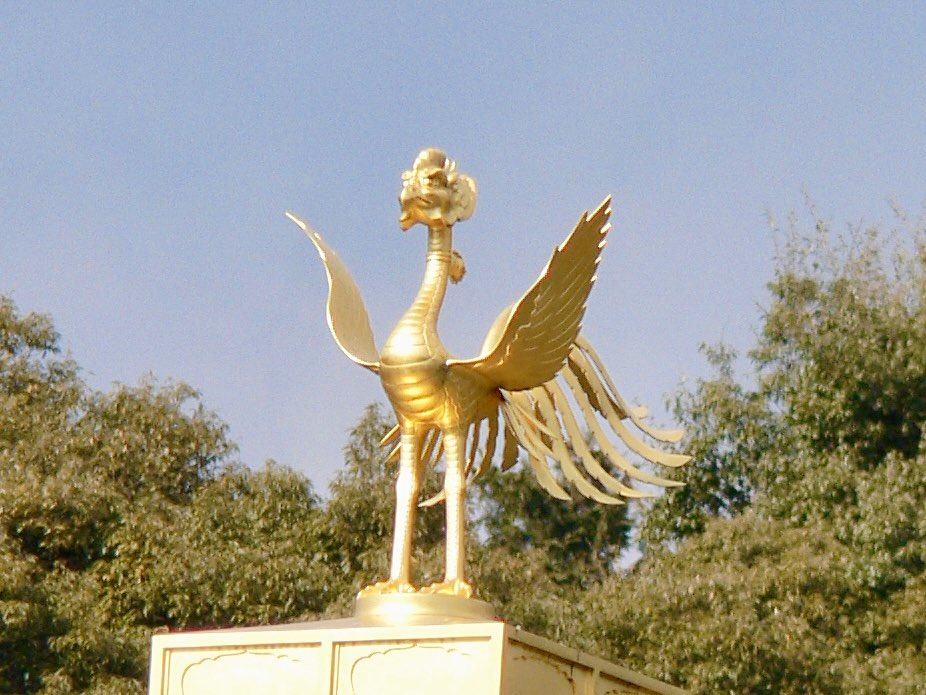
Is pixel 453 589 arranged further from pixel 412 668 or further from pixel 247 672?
pixel 247 672

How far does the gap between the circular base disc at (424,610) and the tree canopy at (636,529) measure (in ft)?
17.5

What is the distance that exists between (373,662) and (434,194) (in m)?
1.81

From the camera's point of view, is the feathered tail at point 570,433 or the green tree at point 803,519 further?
the green tree at point 803,519

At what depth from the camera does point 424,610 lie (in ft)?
19.7

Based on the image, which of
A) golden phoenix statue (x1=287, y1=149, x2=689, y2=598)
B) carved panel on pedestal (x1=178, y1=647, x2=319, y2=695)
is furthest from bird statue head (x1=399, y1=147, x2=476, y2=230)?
carved panel on pedestal (x1=178, y1=647, x2=319, y2=695)

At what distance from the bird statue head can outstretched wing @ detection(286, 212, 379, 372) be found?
1.00 feet

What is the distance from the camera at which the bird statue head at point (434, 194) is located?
6598mm

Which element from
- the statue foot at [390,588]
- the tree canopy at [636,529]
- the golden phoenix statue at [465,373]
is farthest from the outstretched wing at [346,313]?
the tree canopy at [636,529]

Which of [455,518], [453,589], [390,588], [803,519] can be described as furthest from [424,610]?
[803,519]

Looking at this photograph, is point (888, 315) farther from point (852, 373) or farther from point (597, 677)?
point (597, 677)

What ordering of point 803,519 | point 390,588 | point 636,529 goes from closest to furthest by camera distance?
point 390,588
point 803,519
point 636,529

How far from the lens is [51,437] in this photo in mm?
13953

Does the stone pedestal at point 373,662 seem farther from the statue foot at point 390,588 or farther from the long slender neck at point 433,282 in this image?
the long slender neck at point 433,282

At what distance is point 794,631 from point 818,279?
15.0 feet
